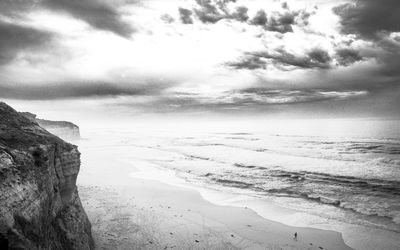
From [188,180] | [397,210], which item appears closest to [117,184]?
[188,180]

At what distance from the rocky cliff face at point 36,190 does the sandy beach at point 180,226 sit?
205 cm

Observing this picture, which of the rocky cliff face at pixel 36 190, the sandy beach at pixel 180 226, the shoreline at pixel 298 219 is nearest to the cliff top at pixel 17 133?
the rocky cliff face at pixel 36 190

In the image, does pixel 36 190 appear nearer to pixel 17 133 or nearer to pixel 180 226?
pixel 17 133

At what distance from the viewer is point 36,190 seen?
571 centimetres

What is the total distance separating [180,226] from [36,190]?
6.89m

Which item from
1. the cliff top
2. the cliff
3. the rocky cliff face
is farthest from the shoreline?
the cliff

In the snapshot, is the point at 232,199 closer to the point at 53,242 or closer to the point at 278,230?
the point at 278,230

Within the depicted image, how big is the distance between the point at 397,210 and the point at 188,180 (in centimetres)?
1420

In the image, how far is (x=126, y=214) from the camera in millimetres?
12062

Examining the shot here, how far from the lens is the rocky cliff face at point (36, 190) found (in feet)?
15.8

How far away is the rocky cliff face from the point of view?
4.80 meters

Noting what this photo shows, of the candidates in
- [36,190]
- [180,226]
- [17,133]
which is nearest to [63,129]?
[180,226]

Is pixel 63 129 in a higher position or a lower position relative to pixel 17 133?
lower

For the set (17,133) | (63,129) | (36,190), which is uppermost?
(17,133)
